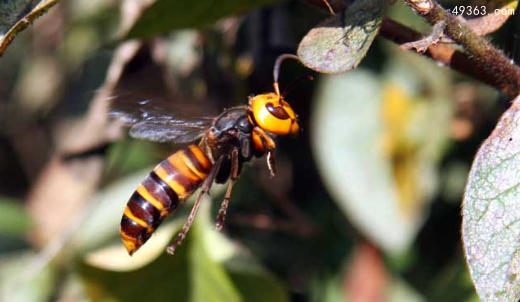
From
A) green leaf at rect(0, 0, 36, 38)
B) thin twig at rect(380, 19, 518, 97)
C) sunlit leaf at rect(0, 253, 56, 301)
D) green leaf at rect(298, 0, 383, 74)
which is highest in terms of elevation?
green leaf at rect(0, 0, 36, 38)

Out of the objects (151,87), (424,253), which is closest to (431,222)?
(424,253)

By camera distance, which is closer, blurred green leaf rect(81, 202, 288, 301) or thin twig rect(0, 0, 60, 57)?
thin twig rect(0, 0, 60, 57)

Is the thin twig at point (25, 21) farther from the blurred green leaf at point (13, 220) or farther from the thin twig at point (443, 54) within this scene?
the blurred green leaf at point (13, 220)

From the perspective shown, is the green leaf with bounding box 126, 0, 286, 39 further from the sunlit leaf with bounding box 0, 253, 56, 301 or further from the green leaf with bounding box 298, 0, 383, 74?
the sunlit leaf with bounding box 0, 253, 56, 301

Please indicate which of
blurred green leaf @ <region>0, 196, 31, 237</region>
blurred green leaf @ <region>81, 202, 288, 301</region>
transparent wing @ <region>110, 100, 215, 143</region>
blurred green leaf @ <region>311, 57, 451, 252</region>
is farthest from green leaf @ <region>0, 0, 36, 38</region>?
blurred green leaf @ <region>0, 196, 31, 237</region>

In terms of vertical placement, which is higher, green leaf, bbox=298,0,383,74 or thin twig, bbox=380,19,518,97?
green leaf, bbox=298,0,383,74
